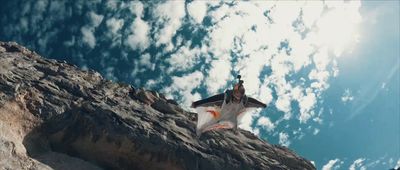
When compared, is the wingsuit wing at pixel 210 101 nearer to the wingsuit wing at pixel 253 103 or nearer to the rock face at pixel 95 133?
the wingsuit wing at pixel 253 103

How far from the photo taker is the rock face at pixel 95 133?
42125 mm

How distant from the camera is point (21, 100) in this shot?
4409 cm

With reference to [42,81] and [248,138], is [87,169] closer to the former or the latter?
[42,81]

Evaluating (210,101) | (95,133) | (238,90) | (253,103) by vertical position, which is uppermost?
(95,133)

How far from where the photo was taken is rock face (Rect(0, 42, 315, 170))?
4212 cm

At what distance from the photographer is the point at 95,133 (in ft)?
146

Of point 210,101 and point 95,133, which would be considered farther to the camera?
point 95,133

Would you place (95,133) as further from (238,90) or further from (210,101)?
(238,90)

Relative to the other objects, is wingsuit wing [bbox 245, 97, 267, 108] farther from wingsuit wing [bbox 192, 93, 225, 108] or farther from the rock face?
the rock face

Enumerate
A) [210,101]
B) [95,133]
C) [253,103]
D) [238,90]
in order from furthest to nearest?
[95,133], [253,103], [210,101], [238,90]

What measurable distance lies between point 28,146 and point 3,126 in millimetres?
2319

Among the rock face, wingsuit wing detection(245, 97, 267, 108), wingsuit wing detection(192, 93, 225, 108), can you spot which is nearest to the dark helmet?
wingsuit wing detection(192, 93, 225, 108)

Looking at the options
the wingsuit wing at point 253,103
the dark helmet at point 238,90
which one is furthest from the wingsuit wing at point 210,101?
the wingsuit wing at point 253,103

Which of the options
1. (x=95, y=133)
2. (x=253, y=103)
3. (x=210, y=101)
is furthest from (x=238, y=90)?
(x=95, y=133)
